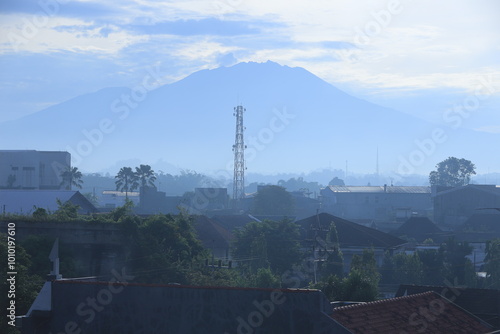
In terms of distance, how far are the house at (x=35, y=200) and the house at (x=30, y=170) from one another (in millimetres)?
25283

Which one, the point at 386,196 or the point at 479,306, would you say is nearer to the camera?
the point at 479,306

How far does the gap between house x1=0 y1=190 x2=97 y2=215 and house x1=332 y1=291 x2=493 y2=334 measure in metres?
40.6

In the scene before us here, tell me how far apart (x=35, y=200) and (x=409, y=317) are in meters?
44.9

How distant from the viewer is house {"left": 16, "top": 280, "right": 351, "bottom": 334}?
15664 mm

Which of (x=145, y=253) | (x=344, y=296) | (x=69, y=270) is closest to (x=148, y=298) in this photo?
(x=344, y=296)

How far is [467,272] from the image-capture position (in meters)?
45.0

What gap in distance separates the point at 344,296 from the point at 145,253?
14.0 m

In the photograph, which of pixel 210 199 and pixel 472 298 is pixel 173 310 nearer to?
pixel 472 298

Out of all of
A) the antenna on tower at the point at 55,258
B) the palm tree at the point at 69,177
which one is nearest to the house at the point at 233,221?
the palm tree at the point at 69,177

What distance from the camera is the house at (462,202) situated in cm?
9762

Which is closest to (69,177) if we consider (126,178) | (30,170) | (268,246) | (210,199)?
(30,170)

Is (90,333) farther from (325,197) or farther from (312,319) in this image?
(325,197)

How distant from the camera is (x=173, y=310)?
1606cm

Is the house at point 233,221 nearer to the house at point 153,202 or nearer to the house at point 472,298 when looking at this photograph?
the house at point 153,202
